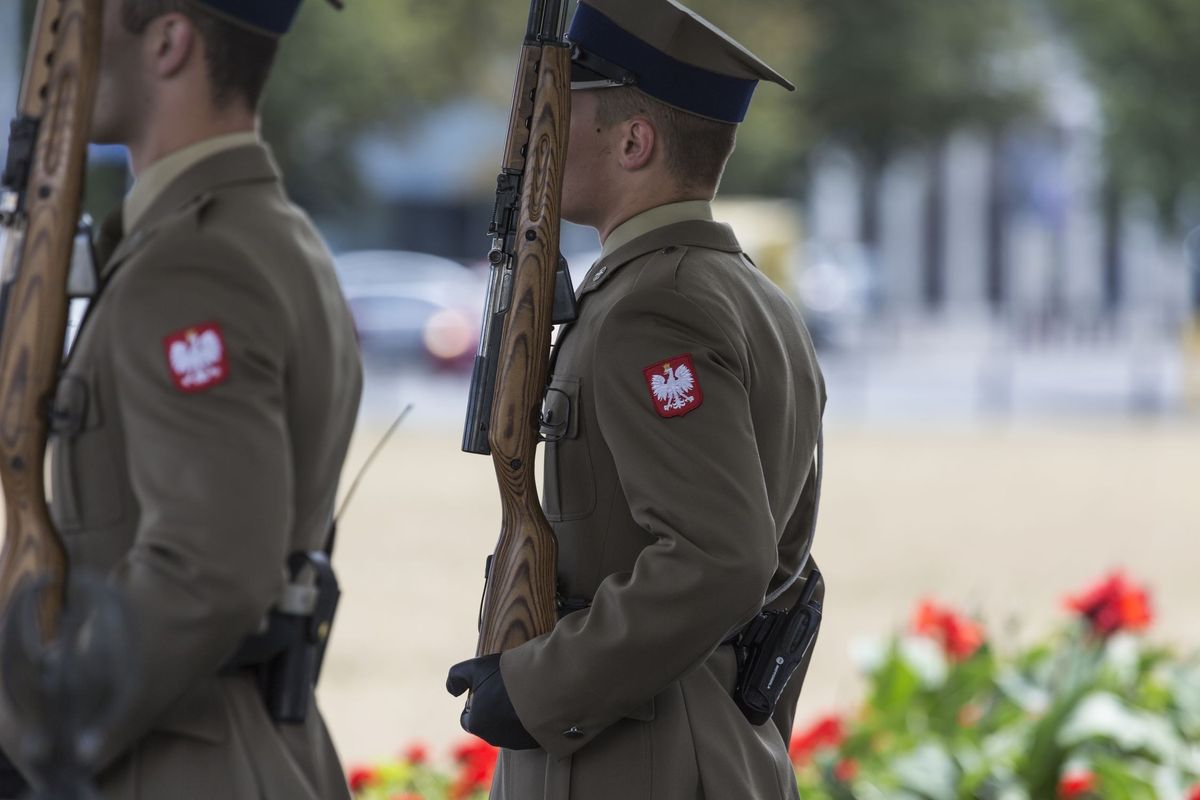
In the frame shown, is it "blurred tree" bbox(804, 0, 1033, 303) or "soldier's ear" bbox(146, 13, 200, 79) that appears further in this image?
"blurred tree" bbox(804, 0, 1033, 303)

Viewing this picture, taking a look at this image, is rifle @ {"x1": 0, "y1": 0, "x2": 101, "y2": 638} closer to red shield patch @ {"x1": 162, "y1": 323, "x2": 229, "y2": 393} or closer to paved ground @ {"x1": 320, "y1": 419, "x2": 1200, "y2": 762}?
red shield patch @ {"x1": 162, "y1": 323, "x2": 229, "y2": 393}

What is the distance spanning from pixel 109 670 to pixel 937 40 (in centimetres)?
3364

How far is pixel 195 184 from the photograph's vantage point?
2338 millimetres

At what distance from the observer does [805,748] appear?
4781mm

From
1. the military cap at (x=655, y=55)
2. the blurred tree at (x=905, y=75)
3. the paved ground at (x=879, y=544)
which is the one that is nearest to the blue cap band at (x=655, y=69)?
the military cap at (x=655, y=55)

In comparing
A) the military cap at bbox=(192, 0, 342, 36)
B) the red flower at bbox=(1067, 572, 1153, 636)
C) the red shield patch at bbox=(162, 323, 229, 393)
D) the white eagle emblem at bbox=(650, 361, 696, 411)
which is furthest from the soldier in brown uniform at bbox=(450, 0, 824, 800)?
the red flower at bbox=(1067, 572, 1153, 636)

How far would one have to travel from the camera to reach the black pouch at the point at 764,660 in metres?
2.67

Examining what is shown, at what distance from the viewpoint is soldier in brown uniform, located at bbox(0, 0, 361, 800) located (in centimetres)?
212

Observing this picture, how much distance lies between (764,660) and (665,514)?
0.38 m

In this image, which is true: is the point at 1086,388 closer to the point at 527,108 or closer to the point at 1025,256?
the point at 1025,256

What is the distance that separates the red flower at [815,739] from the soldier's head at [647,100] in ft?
7.89

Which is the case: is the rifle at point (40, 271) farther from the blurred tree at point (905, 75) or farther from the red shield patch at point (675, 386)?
the blurred tree at point (905, 75)

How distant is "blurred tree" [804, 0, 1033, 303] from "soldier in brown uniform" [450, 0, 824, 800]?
3063 cm

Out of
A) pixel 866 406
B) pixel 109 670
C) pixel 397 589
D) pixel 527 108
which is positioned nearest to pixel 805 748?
pixel 527 108
